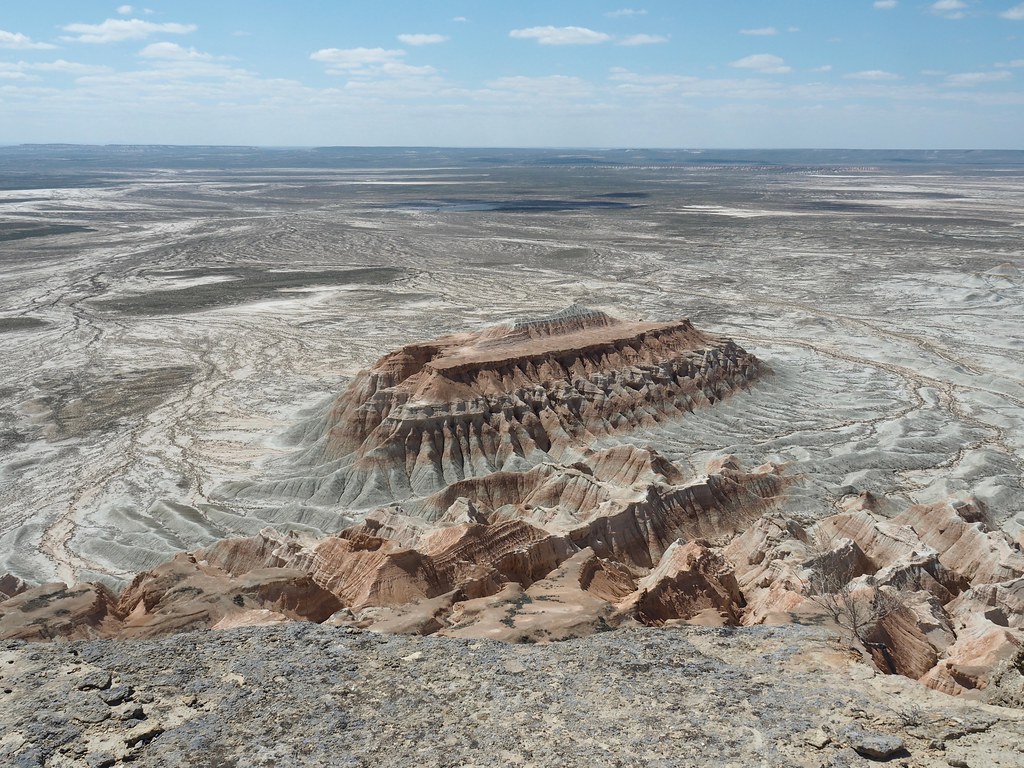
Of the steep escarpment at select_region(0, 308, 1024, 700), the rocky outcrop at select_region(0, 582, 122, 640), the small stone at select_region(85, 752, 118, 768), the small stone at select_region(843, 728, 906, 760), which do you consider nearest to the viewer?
the small stone at select_region(843, 728, 906, 760)

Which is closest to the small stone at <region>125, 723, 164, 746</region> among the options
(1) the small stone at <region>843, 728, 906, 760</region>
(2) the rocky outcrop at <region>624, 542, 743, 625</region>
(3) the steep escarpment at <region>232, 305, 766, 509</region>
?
(1) the small stone at <region>843, 728, 906, 760</region>

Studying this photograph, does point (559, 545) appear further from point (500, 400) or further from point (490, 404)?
point (500, 400)

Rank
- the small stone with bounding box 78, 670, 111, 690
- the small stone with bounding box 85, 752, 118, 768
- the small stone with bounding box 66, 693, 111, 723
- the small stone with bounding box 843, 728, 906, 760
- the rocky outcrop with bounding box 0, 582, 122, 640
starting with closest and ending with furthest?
the small stone with bounding box 843, 728, 906, 760 → the small stone with bounding box 85, 752, 118, 768 → the small stone with bounding box 66, 693, 111, 723 → the small stone with bounding box 78, 670, 111, 690 → the rocky outcrop with bounding box 0, 582, 122, 640

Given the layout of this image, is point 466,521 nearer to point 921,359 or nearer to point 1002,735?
point 1002,735

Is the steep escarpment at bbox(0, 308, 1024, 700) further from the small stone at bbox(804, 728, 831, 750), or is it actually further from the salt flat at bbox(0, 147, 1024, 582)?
the salt flat at bbox(0, 147, 1024, 582)

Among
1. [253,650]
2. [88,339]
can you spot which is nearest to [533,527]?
[253,650]

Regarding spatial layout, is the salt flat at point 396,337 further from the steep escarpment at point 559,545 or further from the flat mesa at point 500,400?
the steep escarpment at point 559,545
